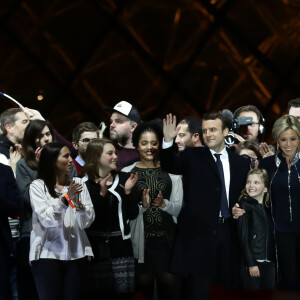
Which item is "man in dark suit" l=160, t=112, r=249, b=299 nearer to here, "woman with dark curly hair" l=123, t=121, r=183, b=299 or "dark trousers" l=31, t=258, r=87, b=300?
"woman with dark curly hair" l=123, t=121, r=183, b=299

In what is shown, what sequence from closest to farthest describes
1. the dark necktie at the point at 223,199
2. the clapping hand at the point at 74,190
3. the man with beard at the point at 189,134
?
the clapping hand at the point at 74,190
the dark necktie at the point at 223,199
the man with beard at the point at 189,134

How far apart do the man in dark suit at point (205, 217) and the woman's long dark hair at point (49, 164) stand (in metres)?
0.44

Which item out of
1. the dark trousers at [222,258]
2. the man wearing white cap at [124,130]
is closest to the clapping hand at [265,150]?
the man wearing white cap at [124,130]

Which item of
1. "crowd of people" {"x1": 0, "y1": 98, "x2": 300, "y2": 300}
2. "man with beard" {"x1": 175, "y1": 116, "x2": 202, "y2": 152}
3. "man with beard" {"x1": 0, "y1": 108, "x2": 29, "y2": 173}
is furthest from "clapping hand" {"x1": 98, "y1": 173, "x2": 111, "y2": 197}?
"man with beard" {"x1": 175, "y1": 116, "x2": 202, "y2": 152}

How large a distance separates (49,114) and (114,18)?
1036mm

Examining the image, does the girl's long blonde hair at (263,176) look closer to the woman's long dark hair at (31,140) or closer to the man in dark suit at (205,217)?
the man in dark suit at (205,217)

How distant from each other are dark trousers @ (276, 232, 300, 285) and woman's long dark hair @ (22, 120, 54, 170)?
1.10 metres

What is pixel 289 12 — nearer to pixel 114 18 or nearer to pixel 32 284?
pixel 114 18

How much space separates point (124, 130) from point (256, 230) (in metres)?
0.93

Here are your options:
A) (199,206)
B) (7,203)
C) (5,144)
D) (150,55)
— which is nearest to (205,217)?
(199,206)

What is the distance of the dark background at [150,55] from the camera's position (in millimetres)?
7711

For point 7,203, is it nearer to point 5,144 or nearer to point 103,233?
point 103,233

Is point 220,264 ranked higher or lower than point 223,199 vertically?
lower

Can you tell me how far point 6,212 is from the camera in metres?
3.61
